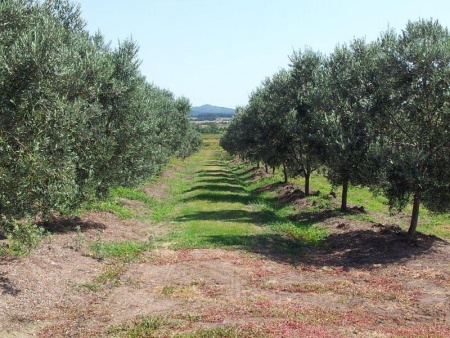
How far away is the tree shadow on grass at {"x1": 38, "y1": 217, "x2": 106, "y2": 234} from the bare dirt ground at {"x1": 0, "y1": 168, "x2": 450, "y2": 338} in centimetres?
23

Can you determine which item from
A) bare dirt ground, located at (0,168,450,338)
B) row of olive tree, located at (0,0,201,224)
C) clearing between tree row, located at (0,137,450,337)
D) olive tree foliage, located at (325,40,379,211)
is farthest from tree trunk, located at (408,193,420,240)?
row of olive tree, located at (0,0,201,224)

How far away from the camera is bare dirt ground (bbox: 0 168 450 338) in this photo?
42.1 feet

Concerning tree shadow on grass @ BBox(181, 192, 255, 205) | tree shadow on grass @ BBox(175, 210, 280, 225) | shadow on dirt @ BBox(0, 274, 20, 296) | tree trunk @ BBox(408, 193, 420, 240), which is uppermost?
tree trunk @ BBox(408, 193, 420, 240)

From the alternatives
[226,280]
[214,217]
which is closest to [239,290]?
[226,280]

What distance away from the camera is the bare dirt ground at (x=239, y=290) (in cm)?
1284

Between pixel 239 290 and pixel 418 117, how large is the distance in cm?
1438

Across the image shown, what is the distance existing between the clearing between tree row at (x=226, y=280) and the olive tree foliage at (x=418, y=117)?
130 inches

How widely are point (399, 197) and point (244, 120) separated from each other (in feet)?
126

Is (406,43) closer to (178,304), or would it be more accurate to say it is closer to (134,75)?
(134,75)

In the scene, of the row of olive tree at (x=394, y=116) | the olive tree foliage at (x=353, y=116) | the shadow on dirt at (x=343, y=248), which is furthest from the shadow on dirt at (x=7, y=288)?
the olive tree foliage at (x=353, y=116)

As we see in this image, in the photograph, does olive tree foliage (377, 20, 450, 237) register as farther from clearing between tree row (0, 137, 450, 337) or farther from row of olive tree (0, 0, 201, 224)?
row of olive tree (0, 0, 201, 224)

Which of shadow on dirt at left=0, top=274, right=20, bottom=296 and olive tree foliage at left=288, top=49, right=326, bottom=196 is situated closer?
shadow on dirt at left=0, top=274, right=20, bottom=296

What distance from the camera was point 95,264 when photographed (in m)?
19.9

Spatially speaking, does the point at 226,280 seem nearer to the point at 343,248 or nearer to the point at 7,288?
the point at 7,288
